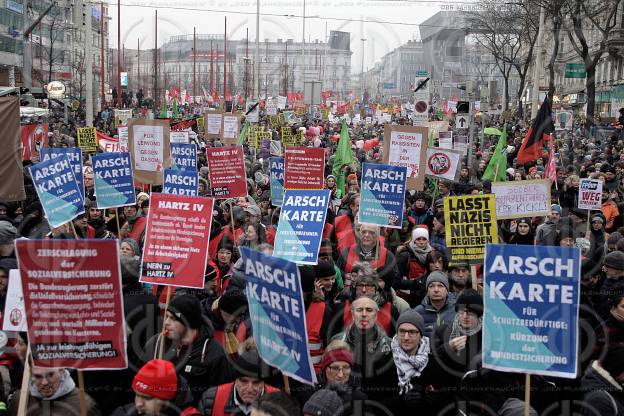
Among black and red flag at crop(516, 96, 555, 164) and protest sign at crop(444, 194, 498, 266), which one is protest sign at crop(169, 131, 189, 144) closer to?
black and red flag at crop(516, 96, 555, 164)

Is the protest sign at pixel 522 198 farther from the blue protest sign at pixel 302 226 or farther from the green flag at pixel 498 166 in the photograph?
the green flag at pixel 498 166

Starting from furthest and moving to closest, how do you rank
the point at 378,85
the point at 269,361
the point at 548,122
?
the point at 378,85 → the point at 548,122 → the point at 269,361

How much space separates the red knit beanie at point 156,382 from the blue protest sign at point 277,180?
7571 millimetres

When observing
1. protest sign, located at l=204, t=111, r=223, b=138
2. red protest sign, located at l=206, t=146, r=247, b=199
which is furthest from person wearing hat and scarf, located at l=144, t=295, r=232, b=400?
protest sign, located at l=204, t=111, r=223, b=138

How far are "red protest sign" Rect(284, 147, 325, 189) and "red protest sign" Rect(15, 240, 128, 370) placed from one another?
7069 mm

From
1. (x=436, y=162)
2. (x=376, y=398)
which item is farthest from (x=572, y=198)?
(x=376, y=398)

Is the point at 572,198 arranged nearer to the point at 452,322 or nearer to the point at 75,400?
the point at 452,322

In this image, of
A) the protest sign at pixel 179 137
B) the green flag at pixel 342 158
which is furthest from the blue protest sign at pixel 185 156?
the protest sign at pixel 179 137

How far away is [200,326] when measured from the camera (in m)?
5.58

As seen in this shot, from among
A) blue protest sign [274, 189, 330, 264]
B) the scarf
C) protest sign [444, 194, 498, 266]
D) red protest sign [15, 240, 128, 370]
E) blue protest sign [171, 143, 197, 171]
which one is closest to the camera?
red protest sign [15, 240, 128, 370]

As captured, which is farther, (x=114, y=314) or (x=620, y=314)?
(x=620, y=314)

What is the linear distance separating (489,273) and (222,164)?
6.76 m

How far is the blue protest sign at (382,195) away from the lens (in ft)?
30.1

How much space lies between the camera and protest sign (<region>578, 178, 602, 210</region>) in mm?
11719
